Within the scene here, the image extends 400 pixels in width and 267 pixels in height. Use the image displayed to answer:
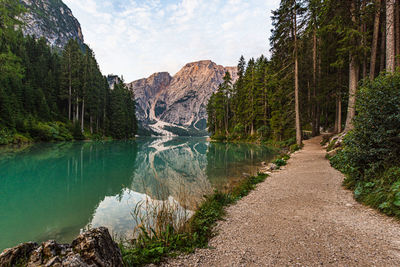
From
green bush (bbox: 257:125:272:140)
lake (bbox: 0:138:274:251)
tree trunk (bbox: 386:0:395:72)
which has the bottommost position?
lake (bbox: 0:138:274:251)

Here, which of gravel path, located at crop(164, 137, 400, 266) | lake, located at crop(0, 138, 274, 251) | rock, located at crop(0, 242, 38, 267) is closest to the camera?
rock, located at crop(0, 242, 38, 267)

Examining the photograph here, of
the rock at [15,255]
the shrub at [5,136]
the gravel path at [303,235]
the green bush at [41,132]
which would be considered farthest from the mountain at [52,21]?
the gravel path at [303,235]

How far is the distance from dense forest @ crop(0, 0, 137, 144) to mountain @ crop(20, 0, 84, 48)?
93.1 m

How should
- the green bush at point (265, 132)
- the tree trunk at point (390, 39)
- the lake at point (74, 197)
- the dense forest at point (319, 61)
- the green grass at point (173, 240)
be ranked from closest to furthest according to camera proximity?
the green grass at point (173, 240) < the lake at point (74, 197) < the tree trunk at point (390, 39) < the dense forest at point (319, 61) < the green bush at point (265, 132)

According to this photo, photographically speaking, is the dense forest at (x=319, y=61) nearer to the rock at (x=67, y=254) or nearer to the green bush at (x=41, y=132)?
the rock at (x=67, y=254)

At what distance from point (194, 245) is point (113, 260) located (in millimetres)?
1360

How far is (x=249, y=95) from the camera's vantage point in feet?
107

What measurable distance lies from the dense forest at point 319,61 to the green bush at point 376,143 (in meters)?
0.53

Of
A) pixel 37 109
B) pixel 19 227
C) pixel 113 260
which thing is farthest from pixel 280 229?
pixel 37 109

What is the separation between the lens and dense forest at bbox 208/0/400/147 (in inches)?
383

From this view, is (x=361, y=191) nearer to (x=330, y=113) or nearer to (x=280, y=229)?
(x=280, y=229)

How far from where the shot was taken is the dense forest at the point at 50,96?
24.0m

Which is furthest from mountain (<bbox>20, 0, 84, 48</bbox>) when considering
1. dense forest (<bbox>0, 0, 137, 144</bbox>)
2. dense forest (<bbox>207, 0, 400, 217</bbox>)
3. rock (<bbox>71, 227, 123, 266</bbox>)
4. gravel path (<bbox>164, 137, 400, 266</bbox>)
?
gravel path (<bbox>164, 137, 400, 266</bbox>)

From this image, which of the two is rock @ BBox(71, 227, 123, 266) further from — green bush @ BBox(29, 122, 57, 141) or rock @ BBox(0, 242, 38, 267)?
green bush @ BBox(29, 122, 57, 141)
